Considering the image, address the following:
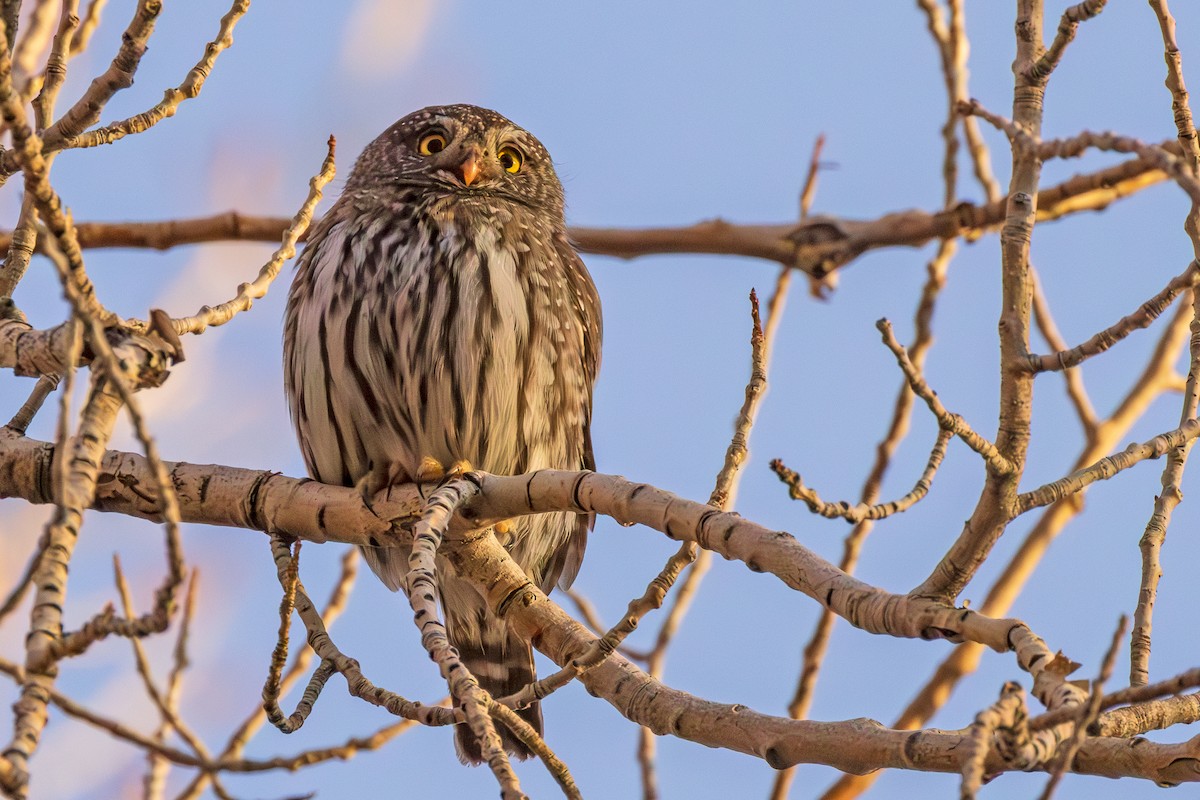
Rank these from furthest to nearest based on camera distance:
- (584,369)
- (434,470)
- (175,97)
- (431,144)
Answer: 1. (431,144)
2. (584,369)
3. (434,470)
4. (175,97)

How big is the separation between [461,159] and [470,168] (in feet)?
0.31

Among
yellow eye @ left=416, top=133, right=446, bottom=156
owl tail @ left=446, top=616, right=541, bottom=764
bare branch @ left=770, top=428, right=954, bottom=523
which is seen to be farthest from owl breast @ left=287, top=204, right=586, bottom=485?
bare branch @ left=770, top=428, right=954, bottom=523

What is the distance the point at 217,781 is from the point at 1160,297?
2.37 m

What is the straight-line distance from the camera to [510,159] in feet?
18.3

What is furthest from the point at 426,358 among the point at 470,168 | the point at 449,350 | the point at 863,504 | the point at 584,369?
the point at 863,504

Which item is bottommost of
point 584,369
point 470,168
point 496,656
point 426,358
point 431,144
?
point 496,656

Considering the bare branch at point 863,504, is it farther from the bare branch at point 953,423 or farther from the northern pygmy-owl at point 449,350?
the northern pygmy-owl at point 449,350

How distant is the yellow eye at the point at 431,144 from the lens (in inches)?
214

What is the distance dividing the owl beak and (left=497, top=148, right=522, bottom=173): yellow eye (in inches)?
10.3

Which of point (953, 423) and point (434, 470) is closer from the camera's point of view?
point (953, 423)

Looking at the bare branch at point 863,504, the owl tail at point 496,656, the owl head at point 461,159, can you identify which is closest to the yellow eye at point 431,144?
the owl head at point 461,159

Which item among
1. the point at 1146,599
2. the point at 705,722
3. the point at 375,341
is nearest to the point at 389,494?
the point at 375,341

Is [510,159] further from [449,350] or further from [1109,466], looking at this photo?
[1109,466]

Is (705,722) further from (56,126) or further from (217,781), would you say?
(56,126)
